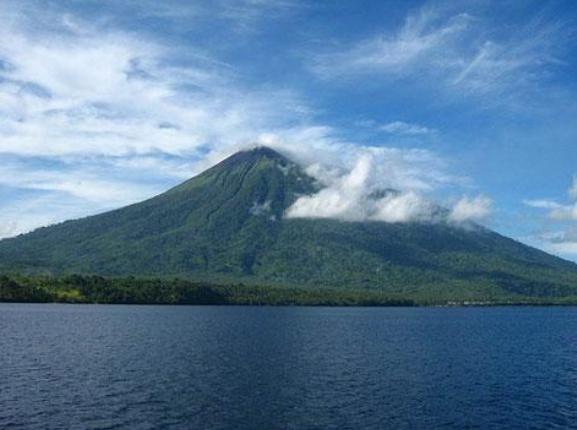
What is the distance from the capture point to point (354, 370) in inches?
3054

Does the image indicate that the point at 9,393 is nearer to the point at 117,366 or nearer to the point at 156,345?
the point at 117,366

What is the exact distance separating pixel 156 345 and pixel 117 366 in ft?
79.6

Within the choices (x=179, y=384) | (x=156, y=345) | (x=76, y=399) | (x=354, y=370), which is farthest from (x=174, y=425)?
(x=156, y=345)

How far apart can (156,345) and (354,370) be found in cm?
3576

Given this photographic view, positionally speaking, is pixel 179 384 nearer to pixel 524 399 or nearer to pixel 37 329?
pixel 524 399

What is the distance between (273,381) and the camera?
6838cm

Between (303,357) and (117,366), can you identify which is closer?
(117,366)

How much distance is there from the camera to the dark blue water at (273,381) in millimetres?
50938

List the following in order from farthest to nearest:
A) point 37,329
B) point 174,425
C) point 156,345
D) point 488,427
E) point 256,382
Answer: point 37,329
point 156,345
point 256,382
point 488,427
point 174,425

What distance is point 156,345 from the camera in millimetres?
98625

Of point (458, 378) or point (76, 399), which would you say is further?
point (458, 378)

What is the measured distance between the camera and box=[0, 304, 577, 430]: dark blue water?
50.9 m

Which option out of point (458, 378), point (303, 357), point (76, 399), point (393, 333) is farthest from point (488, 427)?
point (393, 333)

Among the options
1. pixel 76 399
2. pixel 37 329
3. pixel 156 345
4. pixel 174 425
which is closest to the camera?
pixel 174 425
